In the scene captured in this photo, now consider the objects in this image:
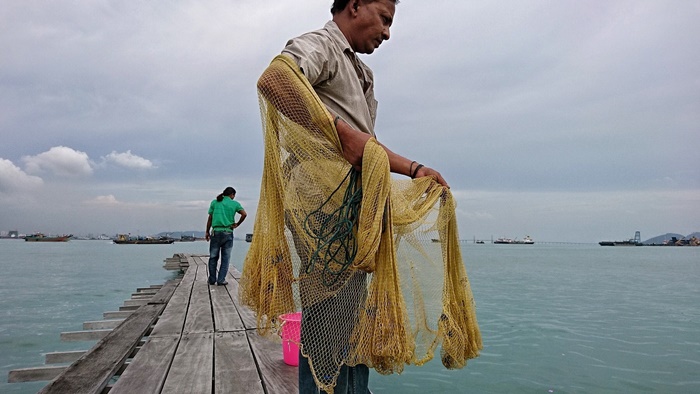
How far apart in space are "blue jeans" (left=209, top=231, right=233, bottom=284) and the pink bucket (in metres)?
5.02

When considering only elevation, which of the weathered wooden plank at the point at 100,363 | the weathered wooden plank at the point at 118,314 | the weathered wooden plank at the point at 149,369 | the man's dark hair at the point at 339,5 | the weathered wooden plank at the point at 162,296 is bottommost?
the weathered wooden plank at the point at 118,314

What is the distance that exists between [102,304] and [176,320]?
10.1 metres

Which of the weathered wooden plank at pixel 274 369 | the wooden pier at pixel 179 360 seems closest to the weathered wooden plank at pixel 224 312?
the wooden pier at pixel 179 360

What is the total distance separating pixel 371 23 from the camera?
1607mm

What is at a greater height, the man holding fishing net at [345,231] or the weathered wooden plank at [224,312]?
the man holding fishing net at [345,231]

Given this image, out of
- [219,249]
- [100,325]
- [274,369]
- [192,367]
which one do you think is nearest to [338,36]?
[274,369]

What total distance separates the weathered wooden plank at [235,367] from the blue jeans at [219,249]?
4.14m

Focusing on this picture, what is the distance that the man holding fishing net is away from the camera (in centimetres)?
140

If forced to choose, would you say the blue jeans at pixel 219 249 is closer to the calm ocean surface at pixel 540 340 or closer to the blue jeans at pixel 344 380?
the calm ocean surface at pixel 540 340

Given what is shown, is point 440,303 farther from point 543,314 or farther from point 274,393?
point 543,314

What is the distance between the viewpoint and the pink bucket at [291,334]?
2594mm

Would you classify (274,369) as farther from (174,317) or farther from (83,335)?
(83,335)

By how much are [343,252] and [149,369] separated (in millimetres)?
2400

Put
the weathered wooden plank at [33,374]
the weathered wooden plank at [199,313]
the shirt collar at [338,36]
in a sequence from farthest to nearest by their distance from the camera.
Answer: the weathered wooden plank at [199,313] < the weathered wooden plank at [33,374] < the shirt collar at [338,36]
